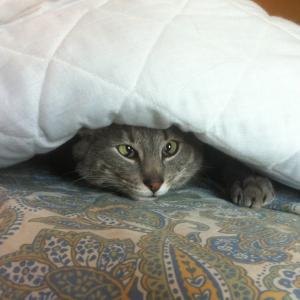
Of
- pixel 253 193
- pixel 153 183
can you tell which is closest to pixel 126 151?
pixel 153 183

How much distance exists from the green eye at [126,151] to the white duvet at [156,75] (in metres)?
0.24

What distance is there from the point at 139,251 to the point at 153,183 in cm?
47

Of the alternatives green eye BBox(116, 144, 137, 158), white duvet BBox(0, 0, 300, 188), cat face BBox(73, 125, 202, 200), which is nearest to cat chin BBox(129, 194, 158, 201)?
cat face BBox(73, 125, 202, 200)

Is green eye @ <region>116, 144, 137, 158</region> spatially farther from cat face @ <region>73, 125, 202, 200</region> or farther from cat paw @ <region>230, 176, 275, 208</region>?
cat paw @ <region>230, 176, 275, 208</region>

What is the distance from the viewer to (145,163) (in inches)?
44.8

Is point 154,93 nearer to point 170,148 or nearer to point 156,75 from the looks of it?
point 156,75

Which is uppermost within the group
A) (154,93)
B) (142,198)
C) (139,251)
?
(154,93)

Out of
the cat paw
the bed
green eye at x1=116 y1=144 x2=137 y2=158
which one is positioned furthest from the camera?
green eye at x1=116 y1=144 x2=137 y2=158

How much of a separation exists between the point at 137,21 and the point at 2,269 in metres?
0.53

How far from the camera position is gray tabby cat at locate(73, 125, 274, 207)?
1.10m

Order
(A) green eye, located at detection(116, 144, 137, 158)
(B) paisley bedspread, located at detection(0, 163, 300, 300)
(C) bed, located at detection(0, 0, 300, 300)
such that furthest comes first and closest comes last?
(A) green eye, located at detection(116, 144, 137, 158) < (C) bed, located at detection(0, 0, 300, 300) < (B) paisley bedspread, located at detection(0, 163, 300, 300)

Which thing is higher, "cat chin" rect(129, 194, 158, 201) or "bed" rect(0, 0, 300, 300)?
"bed" rect(0, 0, 300, 300)

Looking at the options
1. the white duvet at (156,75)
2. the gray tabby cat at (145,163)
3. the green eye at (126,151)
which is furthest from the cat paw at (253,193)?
the green eye at (126,151)

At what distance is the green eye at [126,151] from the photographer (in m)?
1.16
